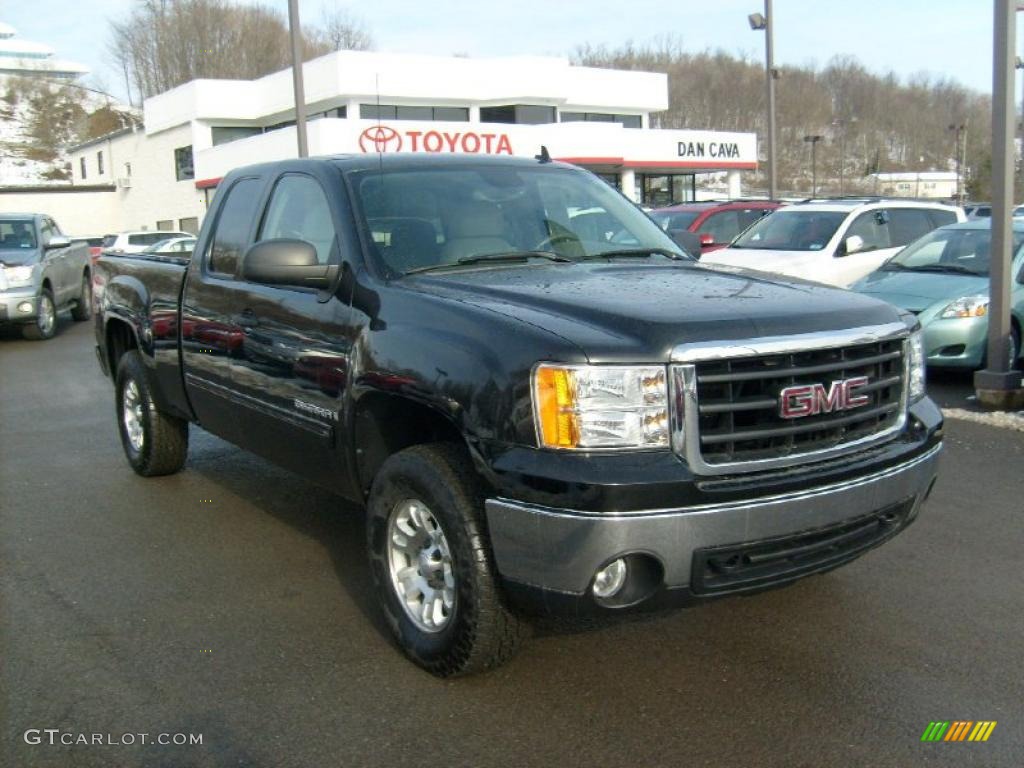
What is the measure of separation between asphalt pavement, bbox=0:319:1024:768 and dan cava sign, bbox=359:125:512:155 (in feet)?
99.8

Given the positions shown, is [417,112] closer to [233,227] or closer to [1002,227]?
[1002,227]

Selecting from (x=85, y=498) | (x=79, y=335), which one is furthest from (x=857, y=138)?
(x=85, y=498)

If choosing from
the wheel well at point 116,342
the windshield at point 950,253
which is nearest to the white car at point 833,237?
the windshield at point 950,253

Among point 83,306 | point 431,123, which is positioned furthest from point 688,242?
point 431,123

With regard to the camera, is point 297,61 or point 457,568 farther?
point 297,61

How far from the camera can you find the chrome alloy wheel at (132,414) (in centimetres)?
684

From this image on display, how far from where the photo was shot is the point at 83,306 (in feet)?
62.4

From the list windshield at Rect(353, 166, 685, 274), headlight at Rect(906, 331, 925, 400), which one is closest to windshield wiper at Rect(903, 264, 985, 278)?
windshield at Rect(353, 166, 685, 274)

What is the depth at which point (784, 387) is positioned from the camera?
11.4 ft

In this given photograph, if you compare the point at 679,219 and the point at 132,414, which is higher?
the point at 679,219

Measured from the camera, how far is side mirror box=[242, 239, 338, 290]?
4.33 meters

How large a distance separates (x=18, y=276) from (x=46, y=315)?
1.05 m

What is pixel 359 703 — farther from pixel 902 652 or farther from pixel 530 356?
pixel 902 652

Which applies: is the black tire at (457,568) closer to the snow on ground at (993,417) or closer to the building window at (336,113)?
the snow on ground at (993,417)
